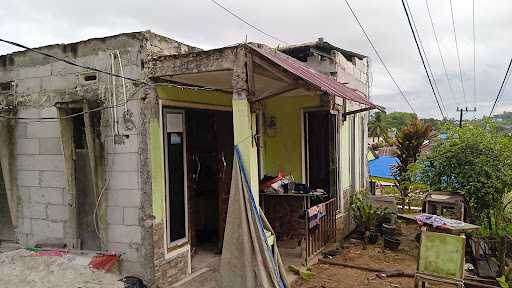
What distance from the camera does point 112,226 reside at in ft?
17.8

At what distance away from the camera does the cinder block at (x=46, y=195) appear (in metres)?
5.79

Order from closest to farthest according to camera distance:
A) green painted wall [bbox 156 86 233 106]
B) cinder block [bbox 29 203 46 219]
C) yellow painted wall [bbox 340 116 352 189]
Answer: green painted wall [bbox 156 86 233 106], cinder block [bbox 29 203 46 219], yellow painted wall [bbox 340 116 352 189]

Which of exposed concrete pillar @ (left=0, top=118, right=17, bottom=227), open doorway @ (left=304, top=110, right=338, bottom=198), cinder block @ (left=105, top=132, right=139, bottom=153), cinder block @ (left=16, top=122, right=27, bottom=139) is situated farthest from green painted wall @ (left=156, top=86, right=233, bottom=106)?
exposed concrete pillar @ (left=0, top=118, right=17, bottom=227)

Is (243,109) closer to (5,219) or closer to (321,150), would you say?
(321,150)

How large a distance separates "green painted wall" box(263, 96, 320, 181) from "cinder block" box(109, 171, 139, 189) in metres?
3.96

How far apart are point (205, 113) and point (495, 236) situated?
5.65m

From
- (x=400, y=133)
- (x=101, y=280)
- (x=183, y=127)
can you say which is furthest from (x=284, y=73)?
(x=400, y=133)

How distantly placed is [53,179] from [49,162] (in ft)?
0.89

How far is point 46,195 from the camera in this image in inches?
233

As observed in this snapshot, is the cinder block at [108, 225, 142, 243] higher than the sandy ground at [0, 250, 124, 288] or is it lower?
higher

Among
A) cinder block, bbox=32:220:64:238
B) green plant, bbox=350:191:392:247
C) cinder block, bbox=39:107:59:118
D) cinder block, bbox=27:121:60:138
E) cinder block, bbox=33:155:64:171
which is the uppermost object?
cinder block, bbox=39:107:59:118

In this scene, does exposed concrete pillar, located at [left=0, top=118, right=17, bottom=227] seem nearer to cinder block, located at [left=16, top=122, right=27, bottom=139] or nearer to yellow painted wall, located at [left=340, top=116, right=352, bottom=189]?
cinder block, located at [left=16, top=122, right=27, bottom=139]

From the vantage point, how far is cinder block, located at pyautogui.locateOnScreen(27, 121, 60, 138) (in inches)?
227

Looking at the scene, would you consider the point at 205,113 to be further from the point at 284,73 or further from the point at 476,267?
the point at 476,267
